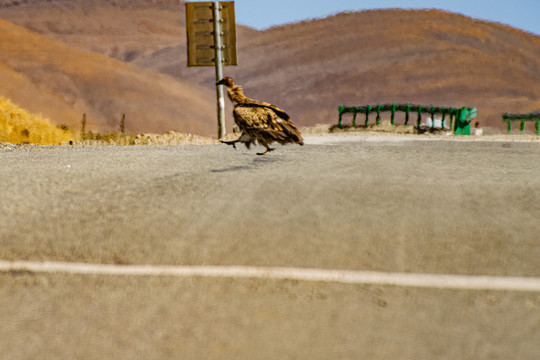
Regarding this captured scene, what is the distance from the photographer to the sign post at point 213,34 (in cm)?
1300

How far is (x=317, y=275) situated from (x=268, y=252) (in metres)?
0.45

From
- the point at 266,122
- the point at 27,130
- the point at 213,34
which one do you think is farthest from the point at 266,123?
the point at 213,34

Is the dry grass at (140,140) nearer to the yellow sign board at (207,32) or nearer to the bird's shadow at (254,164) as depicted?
the yellow sign board at (207,32)

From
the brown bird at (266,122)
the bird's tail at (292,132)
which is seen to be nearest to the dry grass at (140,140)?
the brown bird at (266,122)

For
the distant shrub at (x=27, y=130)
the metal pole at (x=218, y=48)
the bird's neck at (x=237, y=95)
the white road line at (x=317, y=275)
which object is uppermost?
the metal pole at (x=218, y=48)

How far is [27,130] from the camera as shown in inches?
466

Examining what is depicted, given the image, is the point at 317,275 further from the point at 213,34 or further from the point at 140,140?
the point at 213,34

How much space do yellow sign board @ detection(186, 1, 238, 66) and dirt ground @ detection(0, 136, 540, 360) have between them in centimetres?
705

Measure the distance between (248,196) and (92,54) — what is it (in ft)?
117

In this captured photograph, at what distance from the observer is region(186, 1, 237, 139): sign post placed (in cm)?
1300

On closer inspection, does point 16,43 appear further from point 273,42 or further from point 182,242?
point 182,242

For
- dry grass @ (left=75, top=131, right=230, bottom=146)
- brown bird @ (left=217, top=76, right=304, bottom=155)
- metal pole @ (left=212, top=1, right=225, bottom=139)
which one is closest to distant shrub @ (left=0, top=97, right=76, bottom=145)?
dry grass @ (left=75, top=131, right=230, bottom=146)

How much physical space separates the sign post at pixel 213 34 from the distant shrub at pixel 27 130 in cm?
310

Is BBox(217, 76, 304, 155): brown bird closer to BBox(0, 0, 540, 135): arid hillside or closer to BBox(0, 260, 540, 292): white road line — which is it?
BBox(0, 260, 540, 292): white road line
